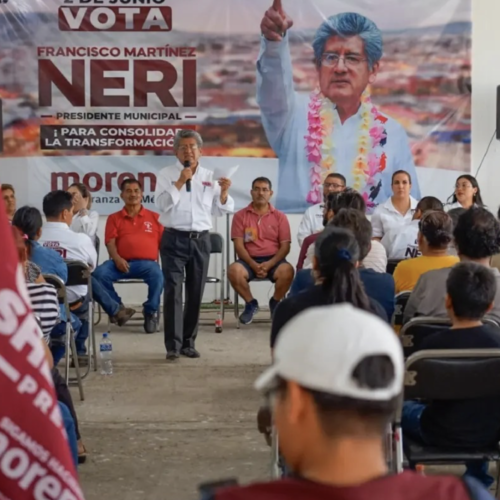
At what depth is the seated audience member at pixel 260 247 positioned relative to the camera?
7453 mm

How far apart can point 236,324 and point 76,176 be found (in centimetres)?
Result: 206

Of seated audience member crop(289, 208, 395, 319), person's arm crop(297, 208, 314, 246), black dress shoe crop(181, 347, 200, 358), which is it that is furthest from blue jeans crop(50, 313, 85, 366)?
person's arm crop(297, 208, 314, 246)

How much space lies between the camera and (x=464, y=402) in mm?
3064

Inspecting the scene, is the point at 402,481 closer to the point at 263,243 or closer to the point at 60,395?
the point at 60,395

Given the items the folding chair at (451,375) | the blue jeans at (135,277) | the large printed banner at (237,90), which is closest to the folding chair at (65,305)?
the blue jeans at (135,277)

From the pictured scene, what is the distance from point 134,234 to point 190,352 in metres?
1.61

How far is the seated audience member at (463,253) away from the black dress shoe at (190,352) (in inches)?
105

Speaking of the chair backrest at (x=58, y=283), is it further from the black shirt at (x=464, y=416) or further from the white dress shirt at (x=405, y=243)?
the white dress shirt at (x=405, y=243)

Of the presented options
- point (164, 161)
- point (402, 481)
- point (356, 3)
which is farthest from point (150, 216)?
point (402, 481)

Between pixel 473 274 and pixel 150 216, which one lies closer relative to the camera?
pixel 473 274

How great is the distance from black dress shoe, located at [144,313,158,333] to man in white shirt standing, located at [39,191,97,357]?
57.6 inches

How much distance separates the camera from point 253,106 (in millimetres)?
8531

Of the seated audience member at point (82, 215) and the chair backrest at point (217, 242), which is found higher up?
the seated audience member at point (82, 215)

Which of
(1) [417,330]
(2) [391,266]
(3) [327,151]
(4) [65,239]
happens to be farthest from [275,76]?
(1) [417,330]
